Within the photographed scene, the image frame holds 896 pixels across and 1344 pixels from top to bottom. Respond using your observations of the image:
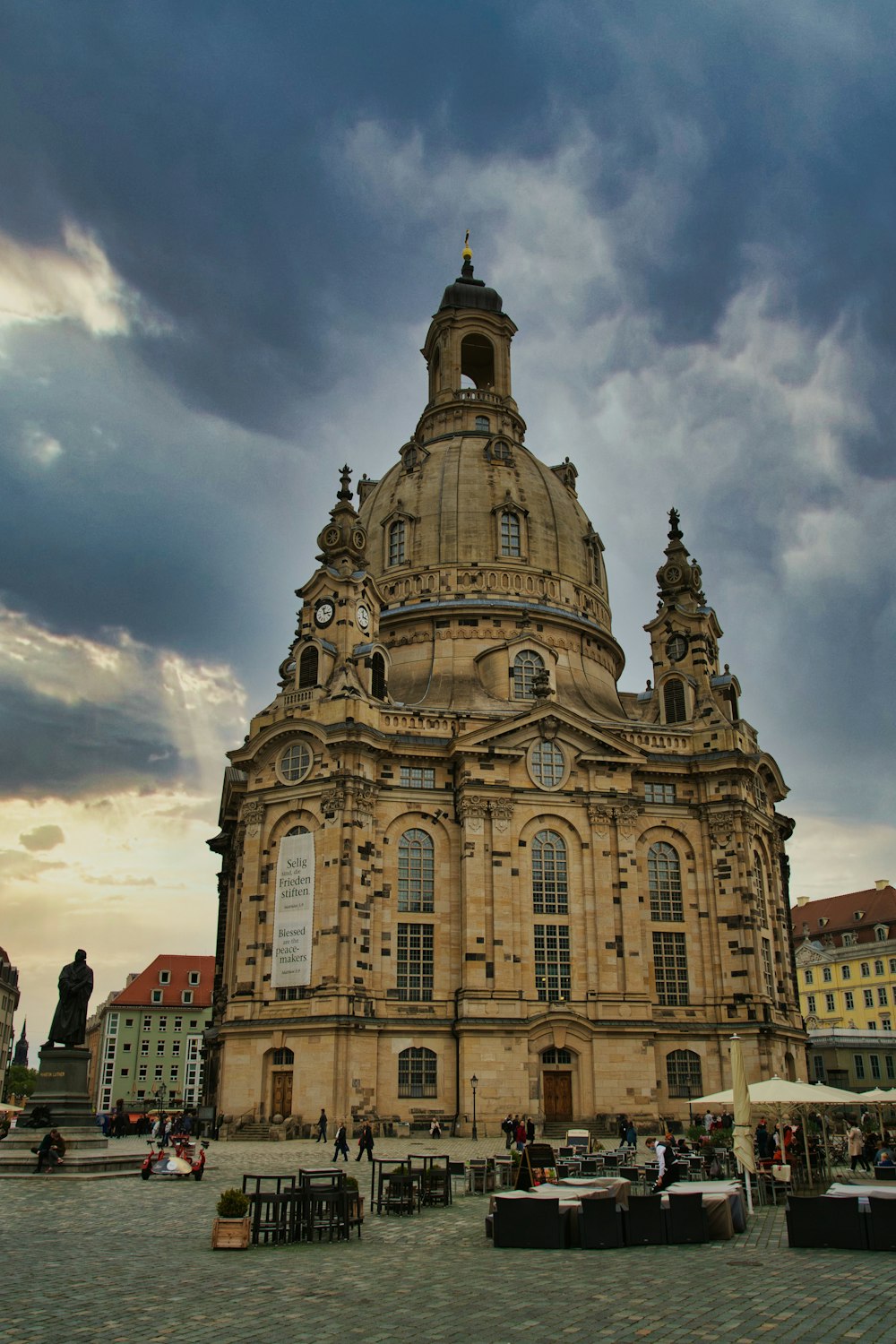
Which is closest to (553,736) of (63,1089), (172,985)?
(63,1089)

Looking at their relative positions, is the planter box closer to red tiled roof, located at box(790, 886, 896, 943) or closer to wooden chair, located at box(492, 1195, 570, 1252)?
wooden chair, located at box(492, 1195, 570, 1252)

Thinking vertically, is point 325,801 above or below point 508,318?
below

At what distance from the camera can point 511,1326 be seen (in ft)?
42.7

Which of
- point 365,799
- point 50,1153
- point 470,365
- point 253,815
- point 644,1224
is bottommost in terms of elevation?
point 644,1224

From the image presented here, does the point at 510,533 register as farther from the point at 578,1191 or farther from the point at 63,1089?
the point at 578,1191

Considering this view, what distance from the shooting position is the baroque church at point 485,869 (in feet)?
174

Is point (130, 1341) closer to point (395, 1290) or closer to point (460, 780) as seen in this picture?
point (395, 1290)

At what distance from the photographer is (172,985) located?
358 feet

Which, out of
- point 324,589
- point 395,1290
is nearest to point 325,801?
point 324,589

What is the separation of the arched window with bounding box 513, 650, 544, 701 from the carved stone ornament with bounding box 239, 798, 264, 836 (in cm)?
1527

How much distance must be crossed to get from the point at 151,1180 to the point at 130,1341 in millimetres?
20885

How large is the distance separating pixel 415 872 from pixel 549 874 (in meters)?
6.70

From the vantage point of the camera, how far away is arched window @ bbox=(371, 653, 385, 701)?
6225cm

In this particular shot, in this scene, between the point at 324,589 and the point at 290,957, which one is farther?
the point at 324,589
